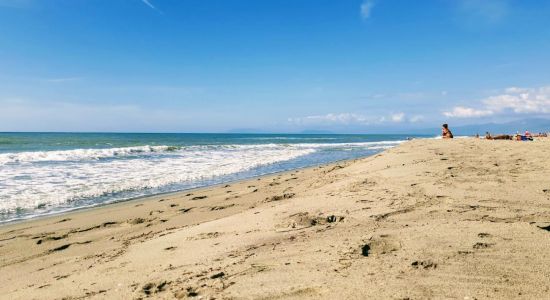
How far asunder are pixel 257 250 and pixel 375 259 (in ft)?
3.97

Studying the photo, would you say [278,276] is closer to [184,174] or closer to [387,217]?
[387,217]

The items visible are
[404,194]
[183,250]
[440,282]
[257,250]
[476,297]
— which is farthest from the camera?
[404,194]

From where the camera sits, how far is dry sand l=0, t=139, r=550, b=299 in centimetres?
284

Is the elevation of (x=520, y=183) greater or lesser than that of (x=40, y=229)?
greater

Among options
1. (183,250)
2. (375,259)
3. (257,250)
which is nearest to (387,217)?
(375,259)

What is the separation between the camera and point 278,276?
3.09 meters

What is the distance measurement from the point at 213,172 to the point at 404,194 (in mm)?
10762

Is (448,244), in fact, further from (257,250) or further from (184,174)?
(184,174)

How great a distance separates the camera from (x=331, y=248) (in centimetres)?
361

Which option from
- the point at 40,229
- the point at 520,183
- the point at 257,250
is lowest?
the point at 40,229

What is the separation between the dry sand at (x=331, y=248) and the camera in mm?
2844

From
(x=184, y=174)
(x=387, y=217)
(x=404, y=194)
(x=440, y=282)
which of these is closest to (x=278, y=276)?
(x=440, y=282)

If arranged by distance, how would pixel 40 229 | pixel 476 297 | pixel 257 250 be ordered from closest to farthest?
pixel 476 297
pixel 257 250
pixel 40 229

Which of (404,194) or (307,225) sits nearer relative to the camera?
(307,225)
